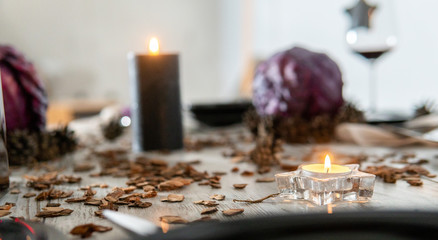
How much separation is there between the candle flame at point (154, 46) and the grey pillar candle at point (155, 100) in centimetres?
1

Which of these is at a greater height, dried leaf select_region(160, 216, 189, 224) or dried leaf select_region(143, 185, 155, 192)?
dried leaf select_region(143, 185, 155, 192)

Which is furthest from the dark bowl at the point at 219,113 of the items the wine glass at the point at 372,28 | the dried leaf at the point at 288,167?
the dried leaf at the point at 288,167

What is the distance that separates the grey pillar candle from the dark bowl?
372 millimetres

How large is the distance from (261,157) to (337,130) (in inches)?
12.5

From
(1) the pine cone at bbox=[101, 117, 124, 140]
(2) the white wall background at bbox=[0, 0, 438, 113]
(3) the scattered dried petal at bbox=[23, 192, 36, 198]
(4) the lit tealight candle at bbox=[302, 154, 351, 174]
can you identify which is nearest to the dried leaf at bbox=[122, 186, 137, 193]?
(3) the scattered dried petal at bbox=[23, 192, 36, 198]

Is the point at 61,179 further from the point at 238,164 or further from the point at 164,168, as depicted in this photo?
the point at 238,164

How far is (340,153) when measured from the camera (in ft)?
2.85

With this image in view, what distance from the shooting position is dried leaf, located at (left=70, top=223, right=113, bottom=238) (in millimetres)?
414

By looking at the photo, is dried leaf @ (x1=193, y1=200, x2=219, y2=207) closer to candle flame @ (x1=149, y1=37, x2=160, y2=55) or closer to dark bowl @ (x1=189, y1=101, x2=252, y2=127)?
candle flame @ (x1=149, y1=37, x2=160, y2=55)

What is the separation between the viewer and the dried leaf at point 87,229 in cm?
41

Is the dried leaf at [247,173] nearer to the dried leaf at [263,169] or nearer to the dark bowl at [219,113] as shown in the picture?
the dried leaf at [263,169]

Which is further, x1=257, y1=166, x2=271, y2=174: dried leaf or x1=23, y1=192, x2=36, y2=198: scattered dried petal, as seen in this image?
x1=257, y1=166, x2=271, y2=174: dried leaf

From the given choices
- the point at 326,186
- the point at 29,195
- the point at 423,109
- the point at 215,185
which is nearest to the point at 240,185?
the point at 215,185

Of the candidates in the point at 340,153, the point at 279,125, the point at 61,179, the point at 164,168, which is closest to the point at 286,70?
the point at 279,125
